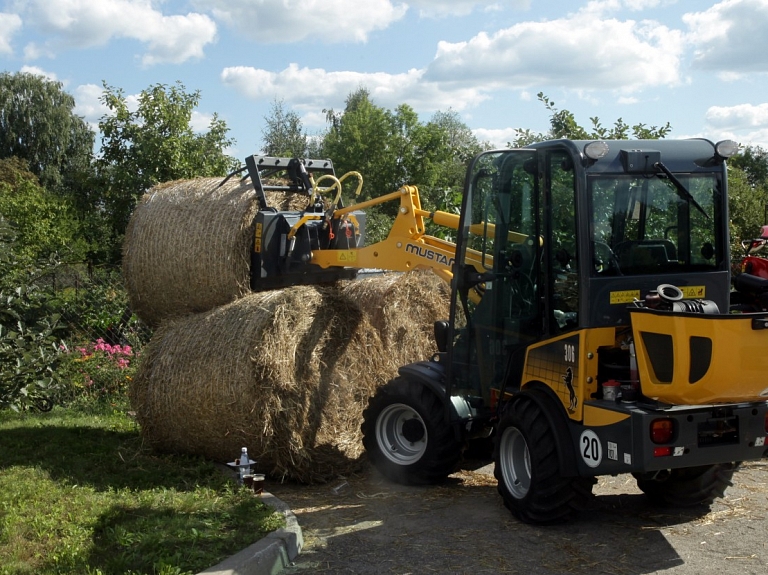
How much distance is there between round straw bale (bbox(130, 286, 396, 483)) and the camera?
6.76 m

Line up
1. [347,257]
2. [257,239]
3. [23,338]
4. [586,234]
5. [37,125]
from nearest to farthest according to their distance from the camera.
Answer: [586,234]
[347,257]
[257,239]
[23,338]
[37,125]

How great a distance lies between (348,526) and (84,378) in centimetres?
508

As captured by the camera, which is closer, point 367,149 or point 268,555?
point 268,555

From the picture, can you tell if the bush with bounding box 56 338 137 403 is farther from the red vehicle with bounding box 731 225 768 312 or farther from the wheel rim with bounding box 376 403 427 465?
the red vehicle with bounding box 731 225 768 312

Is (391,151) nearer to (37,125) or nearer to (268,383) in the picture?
(268,383)

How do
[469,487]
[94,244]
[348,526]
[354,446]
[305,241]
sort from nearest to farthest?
[348,526], [469,487], [354,446], [305,241], [94,244]

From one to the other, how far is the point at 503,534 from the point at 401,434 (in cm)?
169

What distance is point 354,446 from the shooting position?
24.3ft

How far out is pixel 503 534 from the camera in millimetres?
5625

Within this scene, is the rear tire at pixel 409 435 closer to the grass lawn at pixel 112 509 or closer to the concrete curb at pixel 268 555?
the grass lawn at pixel 112 509

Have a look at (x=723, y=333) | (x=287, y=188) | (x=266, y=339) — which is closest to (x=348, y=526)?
(x=266, y=339)

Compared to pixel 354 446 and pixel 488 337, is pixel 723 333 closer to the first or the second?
pixel 488 337

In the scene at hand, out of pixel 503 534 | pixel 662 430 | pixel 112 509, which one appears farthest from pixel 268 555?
pixel 662 430

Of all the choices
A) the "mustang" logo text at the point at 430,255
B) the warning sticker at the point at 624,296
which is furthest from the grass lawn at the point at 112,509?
the warning sticker at the point at 624,296
